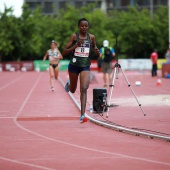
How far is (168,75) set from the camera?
40.2 meters

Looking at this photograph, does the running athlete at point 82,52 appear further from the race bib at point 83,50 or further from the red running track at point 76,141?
the red running track at point 76,141

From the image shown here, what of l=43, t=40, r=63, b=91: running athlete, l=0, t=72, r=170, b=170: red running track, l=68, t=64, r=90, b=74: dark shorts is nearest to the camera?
l=0, t=72, r=170, b=170: red running track

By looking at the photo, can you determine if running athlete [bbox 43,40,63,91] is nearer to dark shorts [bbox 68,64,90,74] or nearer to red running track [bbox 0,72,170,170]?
red running track [bbox 0,72,170,170]

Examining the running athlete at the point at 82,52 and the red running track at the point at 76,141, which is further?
the running athlete at the point at 82,52

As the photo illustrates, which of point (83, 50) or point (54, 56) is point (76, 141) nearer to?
point (83, 50)

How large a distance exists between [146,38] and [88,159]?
7618cm

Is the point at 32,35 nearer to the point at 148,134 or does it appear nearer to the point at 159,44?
the point at 159,44

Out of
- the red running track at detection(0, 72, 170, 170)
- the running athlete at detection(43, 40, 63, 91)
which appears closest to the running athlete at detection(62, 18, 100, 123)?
the red running track at detection(0, 72, 170, 170)

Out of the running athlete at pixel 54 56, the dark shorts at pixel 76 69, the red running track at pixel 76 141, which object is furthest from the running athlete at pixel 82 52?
the running athlete at pixel 54 56

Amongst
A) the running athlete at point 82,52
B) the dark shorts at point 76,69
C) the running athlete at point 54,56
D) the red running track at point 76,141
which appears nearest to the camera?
the red running track at point 76,141

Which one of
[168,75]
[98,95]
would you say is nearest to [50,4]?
[168,75]

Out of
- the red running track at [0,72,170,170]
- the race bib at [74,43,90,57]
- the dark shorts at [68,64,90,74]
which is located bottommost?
the red running track at [0,72,170,170]

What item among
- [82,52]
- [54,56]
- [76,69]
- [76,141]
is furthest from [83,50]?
[54,56]

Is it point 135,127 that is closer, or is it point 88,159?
point 88,159
